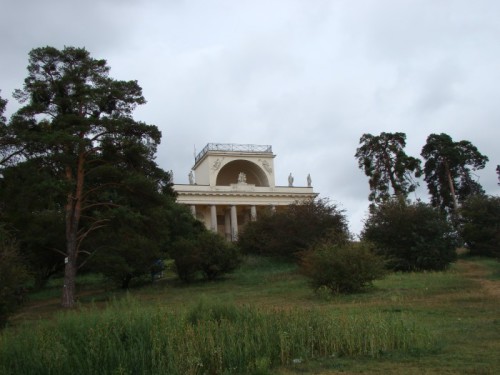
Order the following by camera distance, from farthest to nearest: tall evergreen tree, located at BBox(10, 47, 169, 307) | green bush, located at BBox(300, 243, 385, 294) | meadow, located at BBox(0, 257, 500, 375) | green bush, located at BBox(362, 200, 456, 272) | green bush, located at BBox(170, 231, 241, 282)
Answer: green bush, located at BBox(362, 200, 456, 272), green bush, located at BBox(170, 231, 241, 282), tall evergreen tree, located at BBox(10, 47, 169, 307), green bush, located at BBox(300, 243, 385, 294), meadow, located at BBox(0, 257, 500, 375)

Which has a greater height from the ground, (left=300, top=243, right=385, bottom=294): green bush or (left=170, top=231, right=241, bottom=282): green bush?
(left=170, top=231, right=241, bottom=282): green bush

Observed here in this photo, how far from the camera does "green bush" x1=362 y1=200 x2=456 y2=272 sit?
29.5 m

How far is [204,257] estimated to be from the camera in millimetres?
28953

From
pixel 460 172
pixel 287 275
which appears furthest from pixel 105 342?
pixel 460 172

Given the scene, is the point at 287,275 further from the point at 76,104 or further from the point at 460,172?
the point at 460,172

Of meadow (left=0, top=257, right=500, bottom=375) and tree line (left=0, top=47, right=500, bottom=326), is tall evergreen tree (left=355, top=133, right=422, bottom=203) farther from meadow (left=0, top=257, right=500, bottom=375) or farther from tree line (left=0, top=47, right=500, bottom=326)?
meadow (left=0, top=257, right=500, bottom=375)

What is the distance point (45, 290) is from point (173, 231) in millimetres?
10235

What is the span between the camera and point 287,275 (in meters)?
29.1

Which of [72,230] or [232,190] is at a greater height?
[232,190]

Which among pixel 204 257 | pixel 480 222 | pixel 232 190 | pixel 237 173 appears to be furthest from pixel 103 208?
pixel 237 173

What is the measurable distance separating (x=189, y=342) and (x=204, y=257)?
21.8m

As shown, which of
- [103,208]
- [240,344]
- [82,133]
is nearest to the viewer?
[240,344]

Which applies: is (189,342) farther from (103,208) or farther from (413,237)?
(413,237)

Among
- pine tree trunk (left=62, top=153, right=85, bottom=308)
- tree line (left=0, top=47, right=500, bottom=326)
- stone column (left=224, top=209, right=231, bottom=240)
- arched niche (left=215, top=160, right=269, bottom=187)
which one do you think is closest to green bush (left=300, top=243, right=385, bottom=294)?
tree line (left=0, top=47, right=500, bottom=326)
